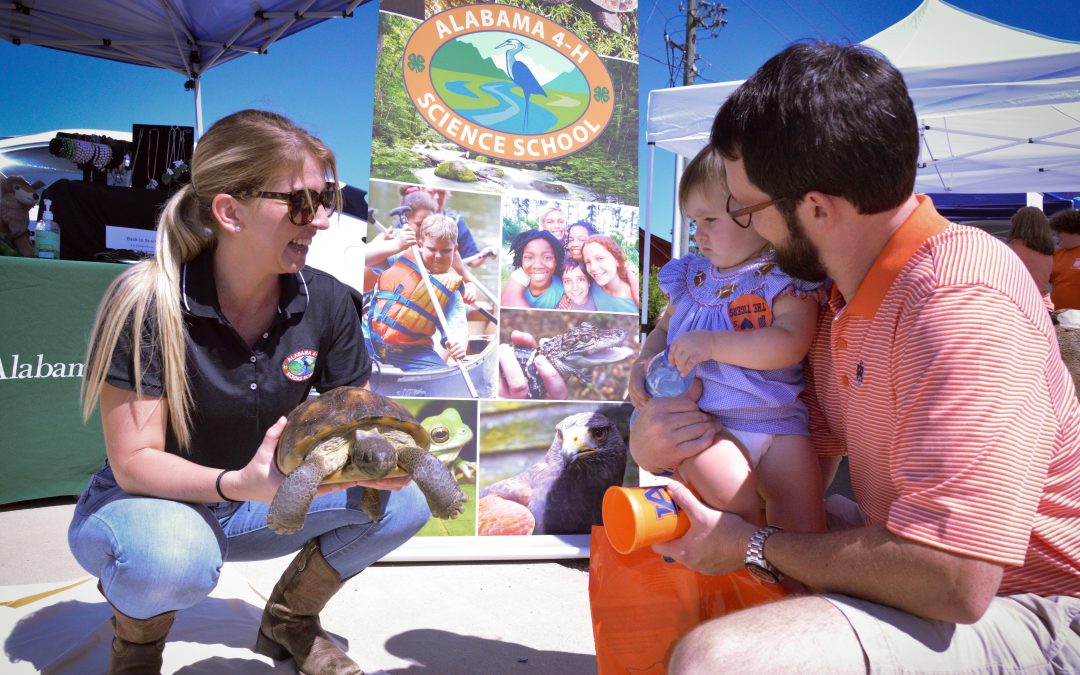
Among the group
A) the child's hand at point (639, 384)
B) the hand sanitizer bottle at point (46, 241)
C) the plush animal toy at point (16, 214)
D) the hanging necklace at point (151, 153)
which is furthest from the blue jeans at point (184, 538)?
the hanging necklace at point (151, 153)

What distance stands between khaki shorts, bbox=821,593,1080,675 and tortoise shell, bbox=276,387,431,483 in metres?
1.39

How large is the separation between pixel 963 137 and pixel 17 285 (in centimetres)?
1053

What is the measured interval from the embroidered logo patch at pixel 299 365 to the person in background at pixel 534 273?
164 cm

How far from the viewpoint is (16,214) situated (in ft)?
17.9

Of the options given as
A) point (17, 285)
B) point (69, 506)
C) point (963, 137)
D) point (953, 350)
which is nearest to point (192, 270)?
point (953, 350)

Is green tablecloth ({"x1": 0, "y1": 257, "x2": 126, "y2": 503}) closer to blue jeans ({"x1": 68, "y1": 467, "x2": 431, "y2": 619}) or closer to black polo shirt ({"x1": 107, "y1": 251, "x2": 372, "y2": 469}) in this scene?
blue jeans ({"x1": 68, "y1": 467, "x2": 431, "y2": 619})

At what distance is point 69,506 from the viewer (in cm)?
441

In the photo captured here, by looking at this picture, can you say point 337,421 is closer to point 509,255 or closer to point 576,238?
point 509,255

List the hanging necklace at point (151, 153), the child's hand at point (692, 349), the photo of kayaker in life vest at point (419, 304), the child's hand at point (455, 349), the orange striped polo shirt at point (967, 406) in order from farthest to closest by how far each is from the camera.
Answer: the hanging necklace at point (151, 153), the child's hand at point (455, 349), the photo of kayaker in life vest at point (419, 304), the child's hand at point (692, 349), the orange striped polo shirt at point (967, 406)

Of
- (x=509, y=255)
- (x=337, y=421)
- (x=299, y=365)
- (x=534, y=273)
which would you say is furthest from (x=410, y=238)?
(x=337, y=421)

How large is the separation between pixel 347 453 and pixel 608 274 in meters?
2.44

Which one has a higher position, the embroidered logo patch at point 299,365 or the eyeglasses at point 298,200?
Answer: the eyeglasses at point 298,200

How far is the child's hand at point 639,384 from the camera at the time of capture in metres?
2.46

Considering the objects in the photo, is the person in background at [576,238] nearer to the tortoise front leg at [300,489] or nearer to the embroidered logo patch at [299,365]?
the embroidered logo patch at [299,365]
